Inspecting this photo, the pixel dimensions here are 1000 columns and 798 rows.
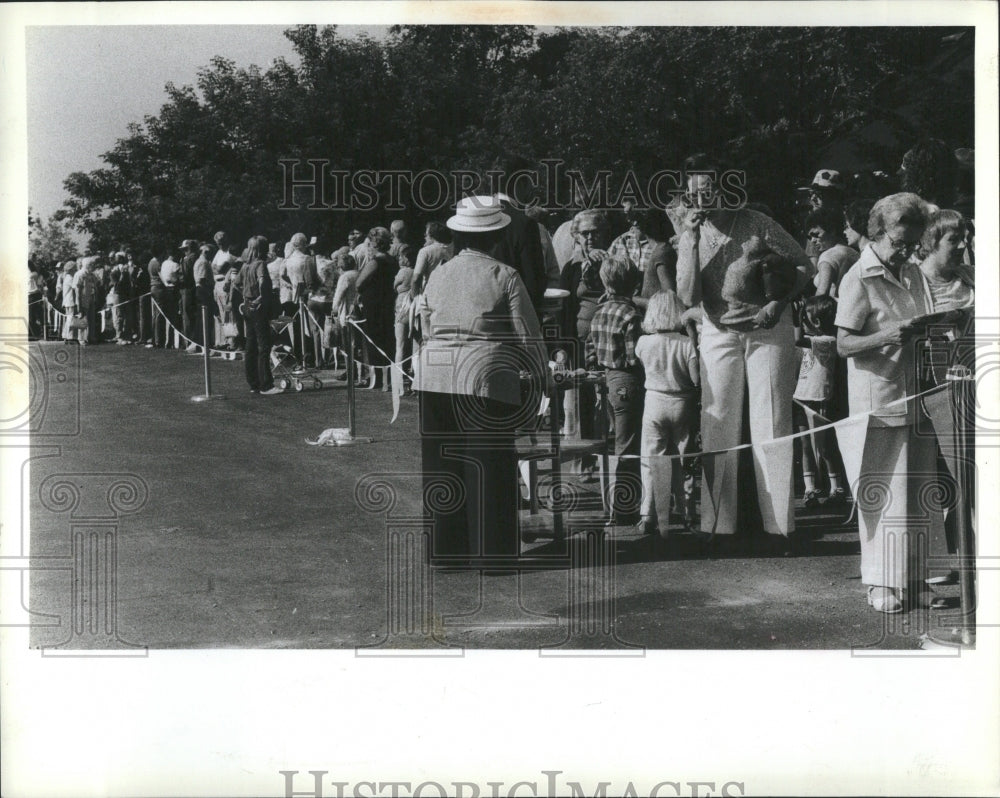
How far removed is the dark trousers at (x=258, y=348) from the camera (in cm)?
814

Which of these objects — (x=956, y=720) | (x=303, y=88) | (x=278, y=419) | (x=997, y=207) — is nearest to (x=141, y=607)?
(x=278, y=419)

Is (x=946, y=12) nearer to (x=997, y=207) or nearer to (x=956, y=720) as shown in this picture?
(x=997, y=207)

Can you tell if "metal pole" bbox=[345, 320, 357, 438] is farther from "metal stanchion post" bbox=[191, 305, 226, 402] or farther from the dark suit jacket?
the dark suit jacket

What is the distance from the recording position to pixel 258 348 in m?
8.17

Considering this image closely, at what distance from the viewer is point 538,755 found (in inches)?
300

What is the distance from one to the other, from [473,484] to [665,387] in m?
1.05

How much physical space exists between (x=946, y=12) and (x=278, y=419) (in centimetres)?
373

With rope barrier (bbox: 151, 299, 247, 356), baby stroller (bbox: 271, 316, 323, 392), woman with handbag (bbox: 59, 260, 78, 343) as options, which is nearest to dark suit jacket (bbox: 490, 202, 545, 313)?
baby stroller (bbox: 271, 316, 323, 392)

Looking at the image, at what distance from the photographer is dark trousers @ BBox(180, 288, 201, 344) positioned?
320 inches

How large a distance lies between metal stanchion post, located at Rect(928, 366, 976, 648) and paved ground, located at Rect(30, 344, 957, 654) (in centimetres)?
11

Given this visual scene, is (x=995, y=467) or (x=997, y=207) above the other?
(x=997, y=207)

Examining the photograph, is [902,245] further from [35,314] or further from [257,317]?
[35,314]

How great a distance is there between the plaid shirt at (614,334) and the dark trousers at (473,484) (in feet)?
1.63

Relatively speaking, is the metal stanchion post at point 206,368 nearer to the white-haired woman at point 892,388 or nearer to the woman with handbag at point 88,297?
the woman with handbag at point 88,297
